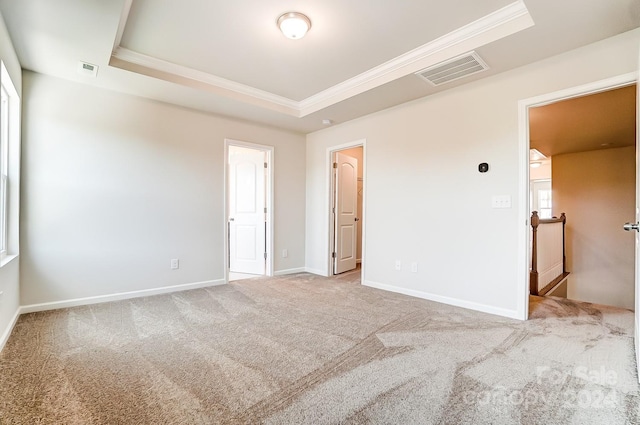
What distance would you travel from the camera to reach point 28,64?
2824mm

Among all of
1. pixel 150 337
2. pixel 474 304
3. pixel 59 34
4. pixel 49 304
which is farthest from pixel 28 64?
pixel 474 304

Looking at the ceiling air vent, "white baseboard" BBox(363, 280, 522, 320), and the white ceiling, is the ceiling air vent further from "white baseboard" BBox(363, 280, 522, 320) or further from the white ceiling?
"white baseboard" BBox(363, 280, 522, 320)

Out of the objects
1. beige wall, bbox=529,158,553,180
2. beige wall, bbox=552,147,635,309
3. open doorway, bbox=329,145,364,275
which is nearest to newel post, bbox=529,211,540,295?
open doorway, bbox=329,145,364,275

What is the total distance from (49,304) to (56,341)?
1.05 meters

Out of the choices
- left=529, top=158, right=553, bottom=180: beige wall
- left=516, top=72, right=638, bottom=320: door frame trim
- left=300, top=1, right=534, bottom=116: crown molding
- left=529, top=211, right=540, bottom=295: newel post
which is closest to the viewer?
left=300, top=1, right=534, bottom=116: crown molding

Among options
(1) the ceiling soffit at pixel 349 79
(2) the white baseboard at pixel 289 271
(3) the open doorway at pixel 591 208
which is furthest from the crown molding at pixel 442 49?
(2) the white baseboard at pixel 289 271

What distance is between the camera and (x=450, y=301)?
133 inches

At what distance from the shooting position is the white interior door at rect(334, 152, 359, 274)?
500 cm

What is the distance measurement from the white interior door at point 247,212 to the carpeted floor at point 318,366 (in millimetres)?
1868

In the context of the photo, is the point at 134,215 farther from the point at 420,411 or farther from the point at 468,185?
the point at 468,185

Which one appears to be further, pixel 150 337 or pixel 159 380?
pixel 150 337

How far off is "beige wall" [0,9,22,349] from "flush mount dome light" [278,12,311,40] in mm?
1930

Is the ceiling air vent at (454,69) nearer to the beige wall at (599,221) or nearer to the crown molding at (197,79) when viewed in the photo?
the crown molding at (197,79)

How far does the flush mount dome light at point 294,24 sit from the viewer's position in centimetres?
235
